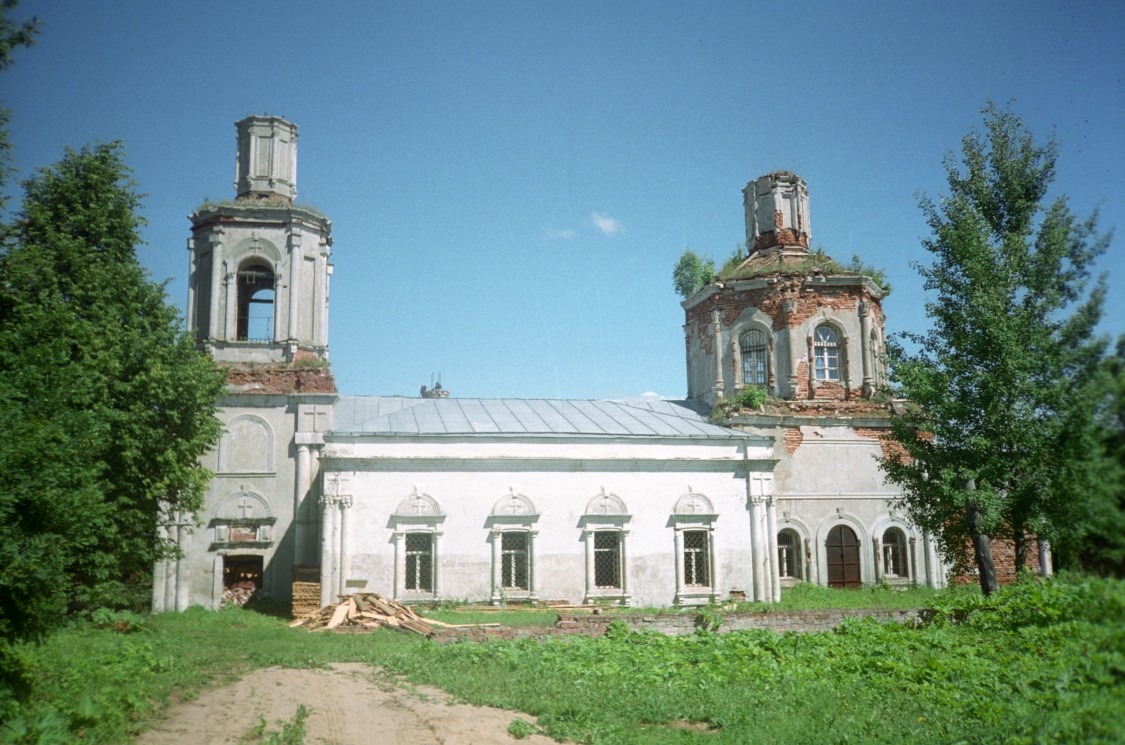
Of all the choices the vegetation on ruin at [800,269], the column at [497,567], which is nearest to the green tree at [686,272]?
the vegetation on ruin at [800,269]

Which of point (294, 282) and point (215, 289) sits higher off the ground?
point (294, 282)

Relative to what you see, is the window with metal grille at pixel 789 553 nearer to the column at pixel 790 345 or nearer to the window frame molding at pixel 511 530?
the column at pixel 790 345

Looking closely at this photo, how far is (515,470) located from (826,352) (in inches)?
422

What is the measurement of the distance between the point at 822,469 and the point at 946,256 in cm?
957

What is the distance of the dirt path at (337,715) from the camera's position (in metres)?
8.21

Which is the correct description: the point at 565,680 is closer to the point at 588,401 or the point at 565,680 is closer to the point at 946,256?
the point at 946,256

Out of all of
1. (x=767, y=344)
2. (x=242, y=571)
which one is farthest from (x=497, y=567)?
(x=767, y=344)

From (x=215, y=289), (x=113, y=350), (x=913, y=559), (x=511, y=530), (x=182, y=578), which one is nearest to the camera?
(x=113, y=350)

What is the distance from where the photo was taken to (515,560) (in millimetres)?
20031

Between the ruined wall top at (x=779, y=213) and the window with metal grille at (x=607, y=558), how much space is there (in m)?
11.7

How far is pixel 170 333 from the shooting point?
17406 mm

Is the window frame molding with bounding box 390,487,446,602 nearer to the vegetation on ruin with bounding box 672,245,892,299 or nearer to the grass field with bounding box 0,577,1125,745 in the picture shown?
the grass field with bounding box 0,577,1125,745

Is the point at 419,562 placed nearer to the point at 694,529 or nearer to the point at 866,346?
the point at 694,529

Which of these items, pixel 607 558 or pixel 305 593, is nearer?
pixel 305 593
